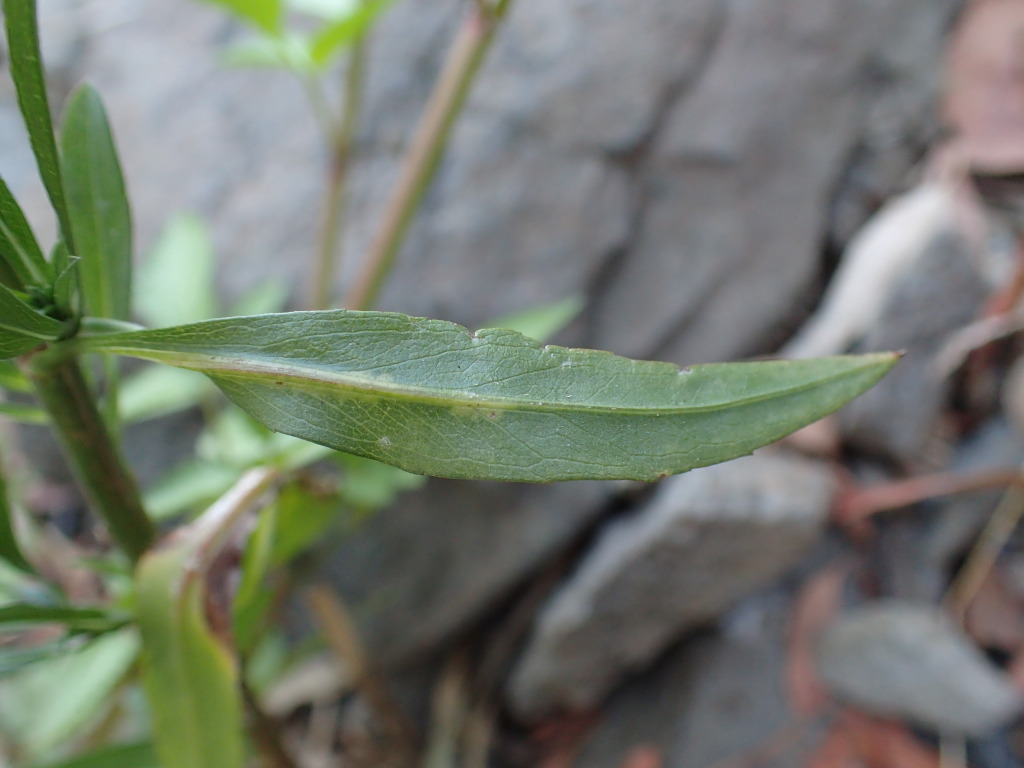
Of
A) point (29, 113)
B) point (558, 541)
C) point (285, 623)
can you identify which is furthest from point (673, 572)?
point (29, 113)

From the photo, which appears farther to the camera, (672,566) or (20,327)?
(672,566)

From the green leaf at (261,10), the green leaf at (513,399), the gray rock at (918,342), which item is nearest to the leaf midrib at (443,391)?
the green leaf at (513,399)

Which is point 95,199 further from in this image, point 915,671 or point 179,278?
point 915,671

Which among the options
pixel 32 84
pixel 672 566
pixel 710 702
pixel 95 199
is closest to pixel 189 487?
pixel 95 199

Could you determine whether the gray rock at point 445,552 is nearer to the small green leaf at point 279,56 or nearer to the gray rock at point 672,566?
the gray rock at point 672,566

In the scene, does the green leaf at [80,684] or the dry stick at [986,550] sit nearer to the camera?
the green leaf at [80,684]

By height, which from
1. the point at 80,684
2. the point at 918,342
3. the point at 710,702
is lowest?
the point at 710,702

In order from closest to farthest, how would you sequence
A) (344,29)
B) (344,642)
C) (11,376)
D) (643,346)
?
1. (11,376)
2. (344,29)
3. (344,642)
4. (643,346)
